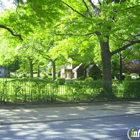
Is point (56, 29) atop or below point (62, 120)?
atop

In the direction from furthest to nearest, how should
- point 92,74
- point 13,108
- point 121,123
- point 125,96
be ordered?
point 92,74
point 125,96
point 13,108
point 121,123

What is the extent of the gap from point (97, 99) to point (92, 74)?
119ft

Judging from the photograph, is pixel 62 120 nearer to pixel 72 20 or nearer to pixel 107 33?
pixel 107 33

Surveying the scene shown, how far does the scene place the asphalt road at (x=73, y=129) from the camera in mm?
7277

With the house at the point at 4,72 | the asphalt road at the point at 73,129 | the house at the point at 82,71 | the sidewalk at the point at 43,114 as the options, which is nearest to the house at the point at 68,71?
the house at the point at 82,71

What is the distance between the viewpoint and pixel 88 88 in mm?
15570

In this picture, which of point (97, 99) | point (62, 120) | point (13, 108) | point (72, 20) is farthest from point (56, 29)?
point (62, 120)

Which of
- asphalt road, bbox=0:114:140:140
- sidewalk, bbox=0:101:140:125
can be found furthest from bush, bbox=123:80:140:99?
asphalt road, bbox=0:114:140:140

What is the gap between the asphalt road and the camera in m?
7.28

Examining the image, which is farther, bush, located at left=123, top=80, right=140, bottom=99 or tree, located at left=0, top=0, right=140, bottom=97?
bush, located at left=123, top=80, right=140, bottom=99

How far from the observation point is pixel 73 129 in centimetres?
833

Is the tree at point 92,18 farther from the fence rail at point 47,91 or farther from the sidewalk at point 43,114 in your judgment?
the sidewalk at point 43,114

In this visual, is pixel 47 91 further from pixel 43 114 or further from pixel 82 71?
pixel 82 71

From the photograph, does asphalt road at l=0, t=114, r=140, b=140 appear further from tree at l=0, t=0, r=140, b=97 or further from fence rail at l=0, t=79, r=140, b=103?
tree at l=0, t=0, r=140, b=97
